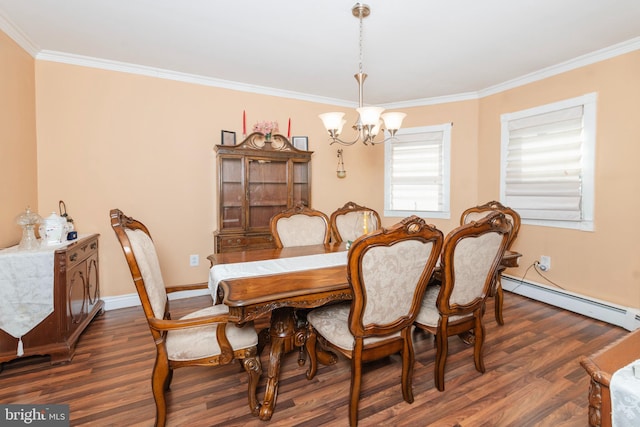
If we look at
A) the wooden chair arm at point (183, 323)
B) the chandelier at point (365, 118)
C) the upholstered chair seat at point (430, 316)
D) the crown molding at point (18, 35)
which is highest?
the crown molding at point (18, 35)

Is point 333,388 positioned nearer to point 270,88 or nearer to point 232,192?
point 232,192

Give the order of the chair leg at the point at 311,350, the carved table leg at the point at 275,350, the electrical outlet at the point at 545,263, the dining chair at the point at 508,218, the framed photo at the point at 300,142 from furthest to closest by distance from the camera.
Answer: the framed photo at the point at 300,142
the electrical outlet at the point at 545,263
the dining chair at the point at 508,218
the chair leg at the point at 311,350
the carved table leg at the point at 275,350

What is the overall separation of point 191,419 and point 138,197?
2.35 meters

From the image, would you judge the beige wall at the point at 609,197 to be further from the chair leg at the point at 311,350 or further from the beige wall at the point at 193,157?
the chair leg at the point at 311,350

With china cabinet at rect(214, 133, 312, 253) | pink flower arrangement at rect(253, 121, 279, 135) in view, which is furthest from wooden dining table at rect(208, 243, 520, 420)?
pink flower arrangement at rect(253, 121, 279, 135)

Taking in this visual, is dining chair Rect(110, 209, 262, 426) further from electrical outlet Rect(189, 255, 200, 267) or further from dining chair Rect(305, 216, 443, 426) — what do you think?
electrical outlet Rect(189, 255, 200, 267)

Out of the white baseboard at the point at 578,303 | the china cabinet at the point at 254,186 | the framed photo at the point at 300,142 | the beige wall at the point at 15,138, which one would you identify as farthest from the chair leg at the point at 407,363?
the beige wall at the point at 15,138

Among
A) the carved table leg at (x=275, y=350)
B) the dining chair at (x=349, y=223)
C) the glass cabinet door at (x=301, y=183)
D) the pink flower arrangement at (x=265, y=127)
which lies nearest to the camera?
the carved table leg at (x=275, y=350)

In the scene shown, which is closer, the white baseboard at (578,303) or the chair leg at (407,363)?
the chair leg at (407,363)

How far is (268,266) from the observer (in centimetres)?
203

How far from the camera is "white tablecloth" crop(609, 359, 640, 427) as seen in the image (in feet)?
2.50

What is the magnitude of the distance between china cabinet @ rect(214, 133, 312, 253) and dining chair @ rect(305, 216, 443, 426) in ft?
6.11

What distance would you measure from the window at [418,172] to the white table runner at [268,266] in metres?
2.35

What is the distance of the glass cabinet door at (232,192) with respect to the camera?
3.35 m
